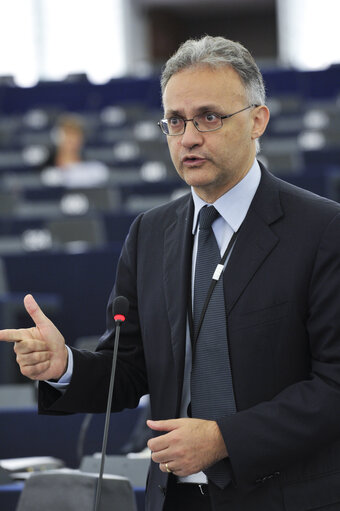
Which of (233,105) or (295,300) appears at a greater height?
(233,105)

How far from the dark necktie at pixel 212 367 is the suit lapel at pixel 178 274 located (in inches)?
1.1

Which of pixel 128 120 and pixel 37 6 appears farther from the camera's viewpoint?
pixel 37 6

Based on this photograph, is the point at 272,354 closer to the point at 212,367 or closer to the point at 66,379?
the point at 212,367

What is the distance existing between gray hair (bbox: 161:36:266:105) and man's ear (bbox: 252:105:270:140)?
0.01 metres

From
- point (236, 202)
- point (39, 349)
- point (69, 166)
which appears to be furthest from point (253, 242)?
point (69, 166)

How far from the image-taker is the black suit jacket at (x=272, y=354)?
1718 millimetres

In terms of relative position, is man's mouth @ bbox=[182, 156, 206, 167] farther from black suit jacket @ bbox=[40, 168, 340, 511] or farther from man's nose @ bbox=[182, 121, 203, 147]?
black suit jacket @ bbox=[40, 168, 340, 511]

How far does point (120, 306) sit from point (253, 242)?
0.28m

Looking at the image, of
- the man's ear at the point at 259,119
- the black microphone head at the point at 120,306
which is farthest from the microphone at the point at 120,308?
the man's ear at the point at 259,119

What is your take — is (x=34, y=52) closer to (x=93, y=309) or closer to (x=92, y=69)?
(x=92, y=69)

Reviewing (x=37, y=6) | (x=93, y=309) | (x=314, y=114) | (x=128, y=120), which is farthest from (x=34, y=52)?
(x=93, y=309)

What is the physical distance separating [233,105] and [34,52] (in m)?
17.3

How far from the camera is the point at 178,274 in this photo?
6.32 ft

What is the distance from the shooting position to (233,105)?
73.7 inches
